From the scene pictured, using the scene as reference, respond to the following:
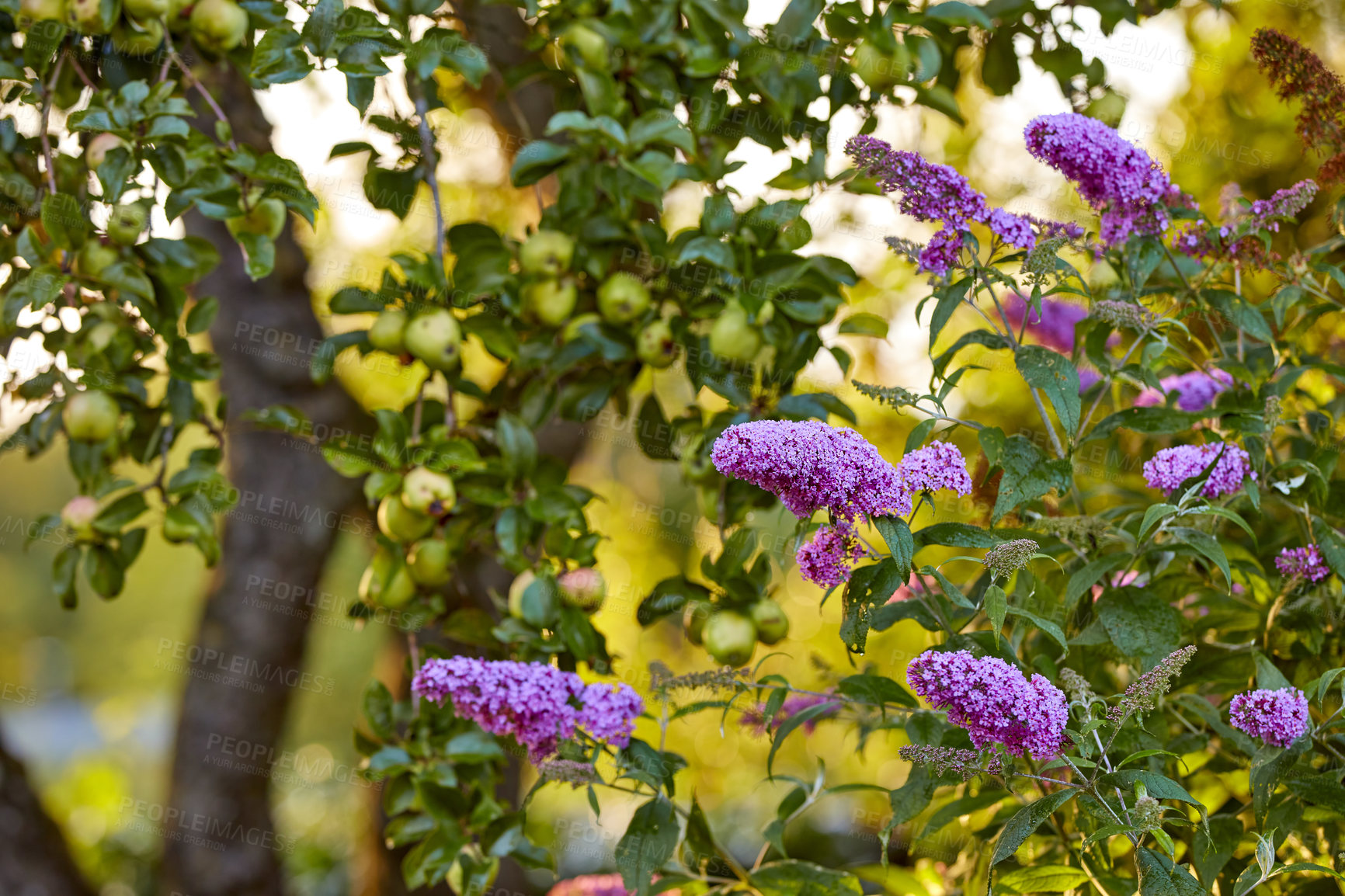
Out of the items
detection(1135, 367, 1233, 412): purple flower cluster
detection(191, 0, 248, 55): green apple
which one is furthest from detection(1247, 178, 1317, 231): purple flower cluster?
detection(191, 0, 248, 55): green apple

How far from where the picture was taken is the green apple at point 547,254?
3.06 feet

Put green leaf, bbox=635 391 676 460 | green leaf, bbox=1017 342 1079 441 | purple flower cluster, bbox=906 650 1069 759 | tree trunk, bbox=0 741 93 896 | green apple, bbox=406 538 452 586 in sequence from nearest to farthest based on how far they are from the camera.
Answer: purple flower cluster, bbox=906 650 1069 759, green leaf, bbox=1017 342 1079 441, green apple, bbox=406 538 452 586, green leaf, bbox=635 391 676 460, tree trunk, bbox=0 741 93 896

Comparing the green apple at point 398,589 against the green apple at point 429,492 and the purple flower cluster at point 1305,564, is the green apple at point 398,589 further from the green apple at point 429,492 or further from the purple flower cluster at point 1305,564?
the purple flower cluster at point 1305,564

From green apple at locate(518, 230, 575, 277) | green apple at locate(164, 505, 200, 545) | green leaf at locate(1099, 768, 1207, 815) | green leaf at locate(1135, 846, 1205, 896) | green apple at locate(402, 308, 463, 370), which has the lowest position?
green leaf at locate(1135, 846, 1205, 896)

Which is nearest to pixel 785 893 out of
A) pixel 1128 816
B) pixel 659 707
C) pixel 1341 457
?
pixel 659 707

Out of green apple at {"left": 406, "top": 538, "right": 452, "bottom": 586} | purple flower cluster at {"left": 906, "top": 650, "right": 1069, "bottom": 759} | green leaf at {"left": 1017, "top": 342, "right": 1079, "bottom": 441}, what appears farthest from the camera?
green apple at {"left": 406, "top": 538, "right": 452, "bottom": 586}

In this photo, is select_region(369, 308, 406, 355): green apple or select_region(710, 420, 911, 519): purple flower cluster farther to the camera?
select_region(369, 308, 406, 355): green apple

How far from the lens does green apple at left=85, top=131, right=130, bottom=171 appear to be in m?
0.86

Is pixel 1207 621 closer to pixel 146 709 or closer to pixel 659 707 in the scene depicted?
pixel 659 707

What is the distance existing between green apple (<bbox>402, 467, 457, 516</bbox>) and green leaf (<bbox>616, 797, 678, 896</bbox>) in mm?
316

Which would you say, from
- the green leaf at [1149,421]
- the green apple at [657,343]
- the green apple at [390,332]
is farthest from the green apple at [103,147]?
the green leaf at [1149,421]

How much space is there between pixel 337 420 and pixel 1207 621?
1278mm

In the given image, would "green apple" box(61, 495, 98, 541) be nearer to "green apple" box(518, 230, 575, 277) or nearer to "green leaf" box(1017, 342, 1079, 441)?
"green apple" box(518, 230, 575, 277)

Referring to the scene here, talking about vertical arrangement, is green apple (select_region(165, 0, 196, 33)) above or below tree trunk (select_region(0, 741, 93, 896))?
above
